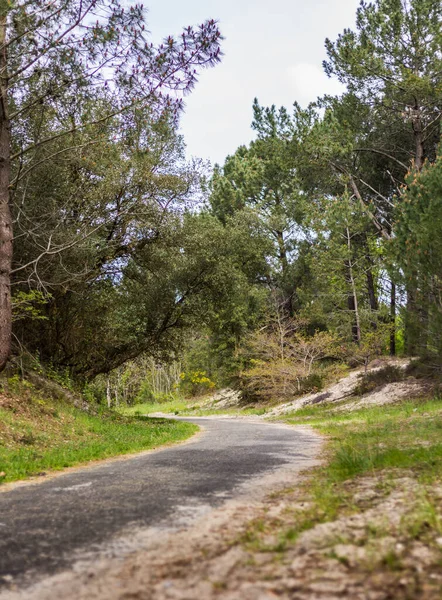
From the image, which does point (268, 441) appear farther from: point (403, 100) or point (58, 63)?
point (403, 100)

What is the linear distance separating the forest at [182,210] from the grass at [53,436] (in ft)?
5.74

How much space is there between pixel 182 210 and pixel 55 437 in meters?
9.91

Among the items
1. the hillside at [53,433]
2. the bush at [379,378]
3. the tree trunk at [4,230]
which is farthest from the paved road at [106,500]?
the bush at [379,378]

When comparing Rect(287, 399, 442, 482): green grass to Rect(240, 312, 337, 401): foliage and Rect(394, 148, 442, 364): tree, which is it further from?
Rect(240, 312, 337, 401): foliage

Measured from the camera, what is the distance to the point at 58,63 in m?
9.93

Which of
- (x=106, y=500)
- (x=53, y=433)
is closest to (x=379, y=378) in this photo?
(x=53, y=433)

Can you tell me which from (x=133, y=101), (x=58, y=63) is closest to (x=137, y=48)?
(x=133, y=101)

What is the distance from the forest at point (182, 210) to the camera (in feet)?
33.6

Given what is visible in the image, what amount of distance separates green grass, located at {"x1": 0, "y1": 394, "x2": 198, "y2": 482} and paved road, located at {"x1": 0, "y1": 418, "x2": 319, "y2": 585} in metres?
0.98

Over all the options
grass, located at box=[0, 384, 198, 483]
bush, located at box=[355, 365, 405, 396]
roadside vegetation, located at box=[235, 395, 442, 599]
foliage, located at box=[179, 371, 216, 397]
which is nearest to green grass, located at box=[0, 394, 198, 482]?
grass, located at box=[0, 384, 198, 483]

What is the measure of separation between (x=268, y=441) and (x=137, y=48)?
29.1 ft

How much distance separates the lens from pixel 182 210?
58.5ft

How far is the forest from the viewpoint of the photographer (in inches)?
403

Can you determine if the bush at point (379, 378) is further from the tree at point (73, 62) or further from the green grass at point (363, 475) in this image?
the tree at point (73, 62)
